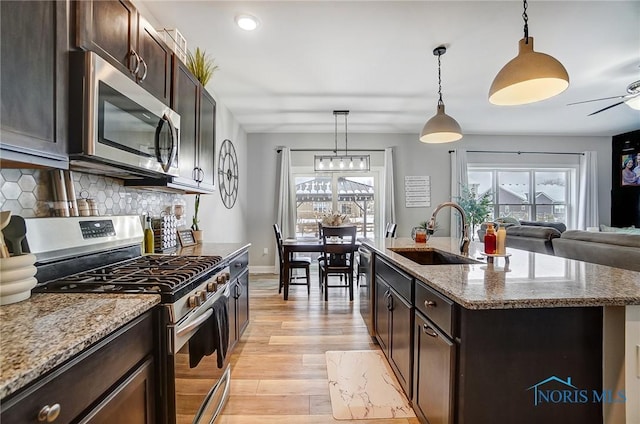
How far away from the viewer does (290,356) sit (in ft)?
7.89

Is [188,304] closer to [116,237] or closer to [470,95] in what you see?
[116,237]

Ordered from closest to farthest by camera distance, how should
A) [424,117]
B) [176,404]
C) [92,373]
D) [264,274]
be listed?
1. [92,373]
2. [176,404]
3. [424,117]
4. [264,274]

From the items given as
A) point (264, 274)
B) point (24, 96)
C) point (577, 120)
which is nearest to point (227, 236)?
point (264, 274)

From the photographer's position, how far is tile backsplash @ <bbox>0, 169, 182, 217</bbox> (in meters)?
1.16

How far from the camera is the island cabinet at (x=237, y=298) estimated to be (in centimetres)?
217

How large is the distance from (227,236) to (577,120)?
6.00 m

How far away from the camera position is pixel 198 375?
1.35m

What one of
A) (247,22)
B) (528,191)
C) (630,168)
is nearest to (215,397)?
(247,22)

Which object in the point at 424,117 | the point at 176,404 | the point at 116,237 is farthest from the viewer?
the point at 424,117

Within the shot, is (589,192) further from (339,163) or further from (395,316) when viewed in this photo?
(395,316)

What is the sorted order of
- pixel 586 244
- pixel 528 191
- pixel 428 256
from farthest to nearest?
pixel 528 191 → pixel 586 244 → pixel 428 256

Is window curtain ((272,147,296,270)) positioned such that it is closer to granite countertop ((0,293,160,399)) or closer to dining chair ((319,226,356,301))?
dining chair ((319,226,356,301))

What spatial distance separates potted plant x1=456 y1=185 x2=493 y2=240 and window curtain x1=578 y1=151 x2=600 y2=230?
1.87 metres

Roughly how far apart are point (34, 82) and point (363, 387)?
2292mm
